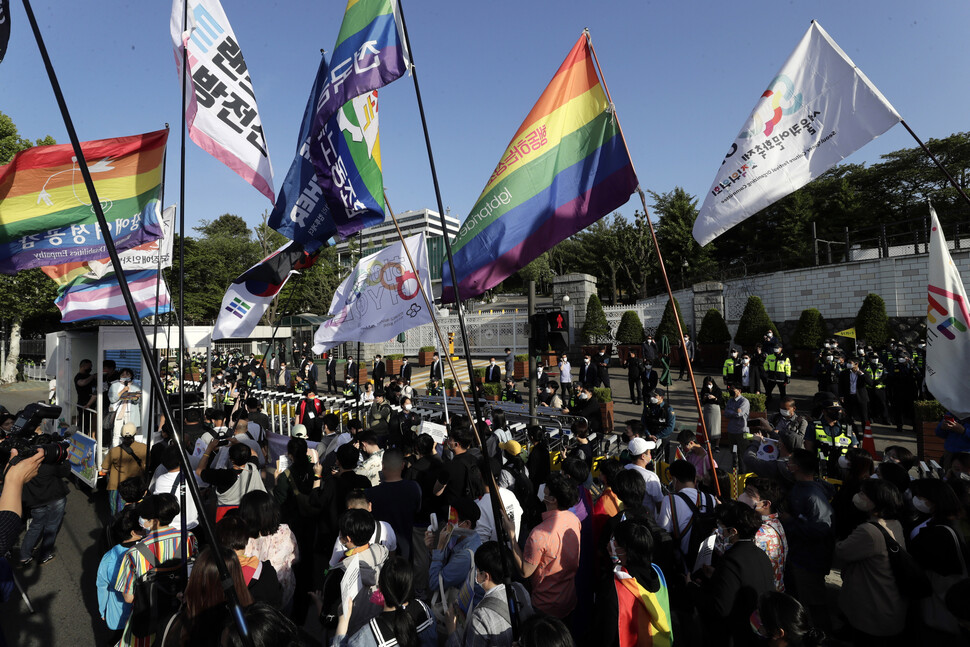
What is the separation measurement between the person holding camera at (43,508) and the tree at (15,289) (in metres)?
24.4

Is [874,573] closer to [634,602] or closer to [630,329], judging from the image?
[634,602]

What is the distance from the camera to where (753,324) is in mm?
22734

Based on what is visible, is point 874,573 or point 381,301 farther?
point 381,301

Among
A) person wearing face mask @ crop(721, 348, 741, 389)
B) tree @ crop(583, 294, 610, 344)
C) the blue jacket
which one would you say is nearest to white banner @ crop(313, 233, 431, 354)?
the blue jacket

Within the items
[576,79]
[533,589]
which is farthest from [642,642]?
[576,79]

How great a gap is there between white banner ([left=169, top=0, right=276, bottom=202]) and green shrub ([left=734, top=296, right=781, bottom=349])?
72.2 feet

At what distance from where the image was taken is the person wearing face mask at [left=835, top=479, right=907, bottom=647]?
3.27 m

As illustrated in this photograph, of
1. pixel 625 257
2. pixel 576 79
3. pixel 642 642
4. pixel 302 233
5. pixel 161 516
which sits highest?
pixel 625 257

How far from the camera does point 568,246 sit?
180ft

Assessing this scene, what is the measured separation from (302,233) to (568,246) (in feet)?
164

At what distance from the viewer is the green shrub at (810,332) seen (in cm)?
2122

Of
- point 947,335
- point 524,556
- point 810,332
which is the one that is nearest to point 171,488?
point 524,556

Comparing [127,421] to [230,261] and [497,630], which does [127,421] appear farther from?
[230,261]

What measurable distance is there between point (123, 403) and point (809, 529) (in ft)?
32.7
